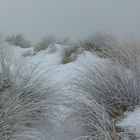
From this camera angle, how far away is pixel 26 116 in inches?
135

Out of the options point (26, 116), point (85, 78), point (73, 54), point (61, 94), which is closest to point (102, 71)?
point (85, 78)

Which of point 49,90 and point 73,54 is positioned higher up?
point 49,90

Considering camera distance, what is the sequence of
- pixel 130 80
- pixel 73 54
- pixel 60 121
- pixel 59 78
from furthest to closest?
pixel 73 54 → pixel 59 78 → pixel 130 80 → pixel 60 121

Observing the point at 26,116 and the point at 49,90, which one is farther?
the point at 49,90

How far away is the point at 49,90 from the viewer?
4023 mm

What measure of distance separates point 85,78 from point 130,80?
1.62 feet

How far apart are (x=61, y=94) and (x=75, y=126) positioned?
0.59 m

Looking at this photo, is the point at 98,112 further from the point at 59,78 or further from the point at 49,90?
the point at 59,78

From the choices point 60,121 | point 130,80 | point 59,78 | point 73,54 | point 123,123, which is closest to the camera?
point 123,123

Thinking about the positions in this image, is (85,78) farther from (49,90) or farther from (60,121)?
(60,121)

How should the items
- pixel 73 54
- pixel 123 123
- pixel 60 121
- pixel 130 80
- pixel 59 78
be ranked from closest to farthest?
1. pixel 123 123
2. pixel 60 121
3. pixel 130 80
4. pixel 59 78
5. pixel 73 54

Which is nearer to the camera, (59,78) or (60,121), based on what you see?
(60,121)

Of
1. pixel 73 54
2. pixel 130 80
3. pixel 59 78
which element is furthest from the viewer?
pixel 73 54

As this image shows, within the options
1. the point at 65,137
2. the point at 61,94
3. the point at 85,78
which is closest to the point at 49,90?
the point at 61,94
